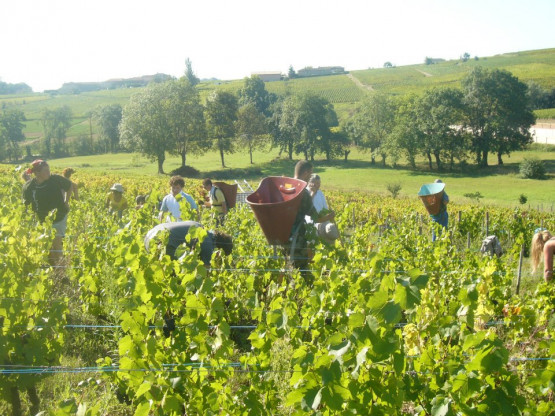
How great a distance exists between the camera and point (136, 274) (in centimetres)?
264

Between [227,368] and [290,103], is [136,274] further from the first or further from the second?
[290,103]

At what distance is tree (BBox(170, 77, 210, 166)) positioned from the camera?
42.7 metres

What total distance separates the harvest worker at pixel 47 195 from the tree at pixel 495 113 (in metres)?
41.6

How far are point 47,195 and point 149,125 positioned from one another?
118 feet

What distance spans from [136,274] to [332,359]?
1.23 metres

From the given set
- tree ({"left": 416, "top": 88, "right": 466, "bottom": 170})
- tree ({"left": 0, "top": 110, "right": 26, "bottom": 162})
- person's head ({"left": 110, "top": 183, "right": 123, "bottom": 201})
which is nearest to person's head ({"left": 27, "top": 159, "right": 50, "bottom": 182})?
person's head ({"left": 110, "top": 183, "right": 123, "bottom": 201})

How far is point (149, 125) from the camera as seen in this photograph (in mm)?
40750

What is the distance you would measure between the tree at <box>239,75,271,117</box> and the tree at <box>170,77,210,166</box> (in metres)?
29.1

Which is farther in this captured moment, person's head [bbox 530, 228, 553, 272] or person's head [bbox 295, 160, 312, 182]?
person's head [bbox 530, 228, 553, 272]

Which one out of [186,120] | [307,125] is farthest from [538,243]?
[307,125]

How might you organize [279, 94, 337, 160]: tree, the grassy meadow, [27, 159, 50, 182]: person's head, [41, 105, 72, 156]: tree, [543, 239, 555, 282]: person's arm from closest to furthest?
[543, 239, 555, 282]: person's arm, [27, 159, 50, 182]: person's head, the grassy meadow, [279, 94, 337, 160]: tree, [41, 105, 72, 156]: tree

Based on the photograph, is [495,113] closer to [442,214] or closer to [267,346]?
[442,214]

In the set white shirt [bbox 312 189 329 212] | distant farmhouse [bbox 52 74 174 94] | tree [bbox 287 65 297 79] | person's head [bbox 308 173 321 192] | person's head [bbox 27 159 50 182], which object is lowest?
white shirt [bbox 312 189 329 212]

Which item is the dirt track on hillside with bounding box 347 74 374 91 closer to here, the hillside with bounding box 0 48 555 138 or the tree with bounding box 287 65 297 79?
the hillside with bounding box 0 48 555 138
